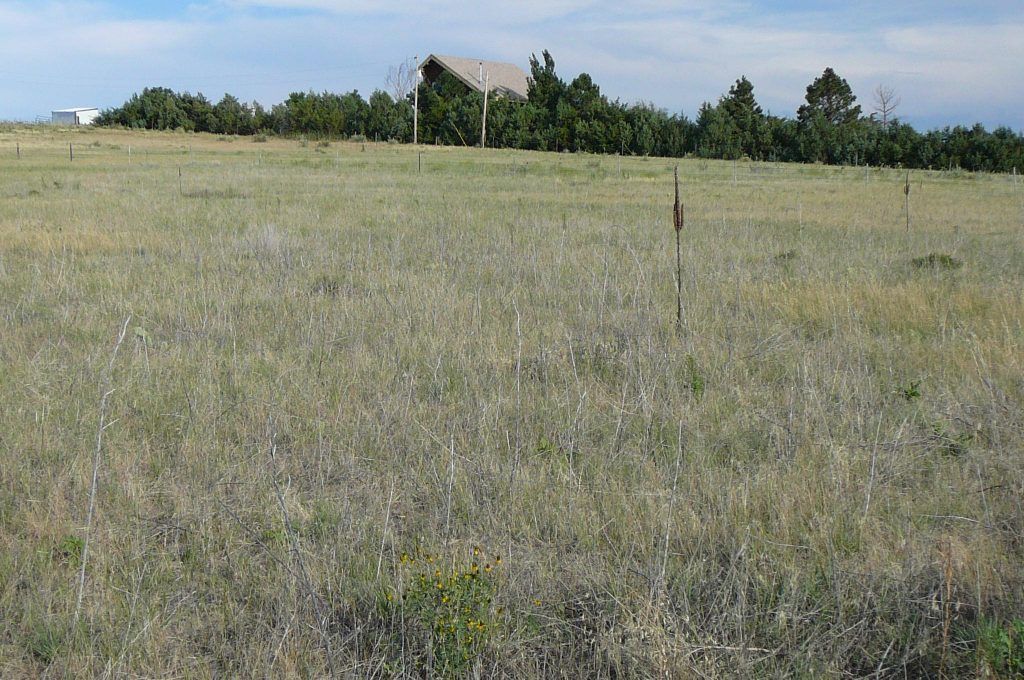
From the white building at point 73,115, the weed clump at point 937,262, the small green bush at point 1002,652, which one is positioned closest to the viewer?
the small green bush at point 1002,652

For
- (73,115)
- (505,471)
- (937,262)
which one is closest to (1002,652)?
(505,471)

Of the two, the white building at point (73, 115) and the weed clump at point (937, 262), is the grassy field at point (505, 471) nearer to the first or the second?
the weed clump at point (937, 262)

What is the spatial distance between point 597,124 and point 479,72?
62.5ft

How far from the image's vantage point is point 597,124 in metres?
45.5

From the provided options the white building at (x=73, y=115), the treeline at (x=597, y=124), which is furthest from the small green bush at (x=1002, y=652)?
the white building at (x=73, y=115)

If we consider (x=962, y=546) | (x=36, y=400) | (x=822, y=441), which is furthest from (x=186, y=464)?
(x=962, y=546)

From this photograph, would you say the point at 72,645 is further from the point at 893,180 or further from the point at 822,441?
the point at 893,180

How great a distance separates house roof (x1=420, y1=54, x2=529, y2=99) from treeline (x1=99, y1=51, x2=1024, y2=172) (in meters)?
1.99

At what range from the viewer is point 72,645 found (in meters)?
2.39

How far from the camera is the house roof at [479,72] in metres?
58.6

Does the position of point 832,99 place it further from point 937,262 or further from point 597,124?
point 937,262

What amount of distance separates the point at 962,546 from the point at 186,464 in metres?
3.21

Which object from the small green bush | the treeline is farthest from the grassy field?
the treeline

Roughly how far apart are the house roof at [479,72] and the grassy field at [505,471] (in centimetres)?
5272
